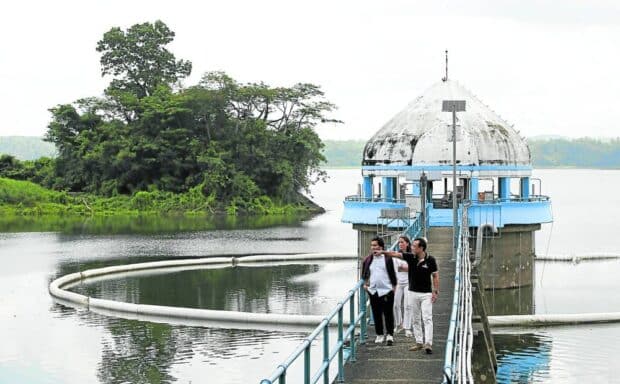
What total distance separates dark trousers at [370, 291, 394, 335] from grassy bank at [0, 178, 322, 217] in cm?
7862

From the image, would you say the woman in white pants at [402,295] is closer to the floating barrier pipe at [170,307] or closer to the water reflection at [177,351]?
the floating barrier pipe at [170,307]

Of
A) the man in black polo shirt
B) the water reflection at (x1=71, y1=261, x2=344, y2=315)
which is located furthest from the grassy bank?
the man in black polo shirt

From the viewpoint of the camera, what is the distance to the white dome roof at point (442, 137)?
40969 millimetres

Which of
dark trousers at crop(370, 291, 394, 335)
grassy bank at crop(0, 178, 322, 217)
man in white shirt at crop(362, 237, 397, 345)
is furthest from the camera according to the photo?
grassy bank at crop(0, 178, 322, 217)

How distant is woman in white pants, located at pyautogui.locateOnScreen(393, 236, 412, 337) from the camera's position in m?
18.9

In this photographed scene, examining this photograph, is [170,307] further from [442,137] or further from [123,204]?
[123,204]

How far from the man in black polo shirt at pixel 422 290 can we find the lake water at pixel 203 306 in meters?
9.17

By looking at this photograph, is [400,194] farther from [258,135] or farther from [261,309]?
[258,135]

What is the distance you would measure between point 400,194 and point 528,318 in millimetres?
10272

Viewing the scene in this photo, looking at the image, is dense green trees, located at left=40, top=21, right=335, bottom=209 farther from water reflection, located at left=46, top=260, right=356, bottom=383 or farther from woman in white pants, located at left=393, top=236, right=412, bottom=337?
woman in white pants, located at left=393, top=236, right=412, bottom=337

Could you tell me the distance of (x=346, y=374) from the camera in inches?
686

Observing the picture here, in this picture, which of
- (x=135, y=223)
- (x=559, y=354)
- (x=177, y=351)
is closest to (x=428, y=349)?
(x=559, y=354)

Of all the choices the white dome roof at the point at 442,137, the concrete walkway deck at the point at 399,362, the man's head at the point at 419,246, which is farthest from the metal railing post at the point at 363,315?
the white dome roof at the point at 442,137

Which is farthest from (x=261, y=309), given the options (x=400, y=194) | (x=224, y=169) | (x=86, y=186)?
(x=86, y=186)
